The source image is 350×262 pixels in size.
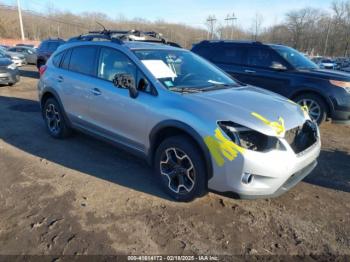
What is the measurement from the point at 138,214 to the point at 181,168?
2.25ft

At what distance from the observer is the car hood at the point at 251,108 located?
323cm

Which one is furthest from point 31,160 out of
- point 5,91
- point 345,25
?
point 345,25

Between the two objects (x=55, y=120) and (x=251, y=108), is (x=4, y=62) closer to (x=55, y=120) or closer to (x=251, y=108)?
(x=55, y=120)

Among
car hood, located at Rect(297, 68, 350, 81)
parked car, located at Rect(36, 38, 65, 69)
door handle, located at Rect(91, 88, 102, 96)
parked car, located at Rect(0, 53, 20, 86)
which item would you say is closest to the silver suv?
door handle, located at Rect(91, 88, 102, 96)

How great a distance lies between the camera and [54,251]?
9.37ft

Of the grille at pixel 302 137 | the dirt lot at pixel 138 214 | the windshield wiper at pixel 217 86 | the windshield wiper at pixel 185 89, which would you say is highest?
the windshield wiper at pixel 185 89

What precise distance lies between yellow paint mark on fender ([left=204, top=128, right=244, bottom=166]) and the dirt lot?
2.38 ft

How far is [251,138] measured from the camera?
10.5 ft

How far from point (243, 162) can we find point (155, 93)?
4.46ft

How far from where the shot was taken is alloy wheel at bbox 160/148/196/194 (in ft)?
11.7

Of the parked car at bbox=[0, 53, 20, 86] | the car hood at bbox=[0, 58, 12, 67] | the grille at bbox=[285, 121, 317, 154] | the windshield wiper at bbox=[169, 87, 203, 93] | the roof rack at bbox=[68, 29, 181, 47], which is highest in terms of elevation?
the roof rack at bbox=[68, 29, 181, 47]

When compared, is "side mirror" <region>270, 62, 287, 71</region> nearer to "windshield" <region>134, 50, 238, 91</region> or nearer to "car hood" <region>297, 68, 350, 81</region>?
"car hood" <region>297, 68, 350, 81</region>

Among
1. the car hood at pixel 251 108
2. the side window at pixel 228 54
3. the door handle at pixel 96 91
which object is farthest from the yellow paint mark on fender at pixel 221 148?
the side window at pixel 228 54

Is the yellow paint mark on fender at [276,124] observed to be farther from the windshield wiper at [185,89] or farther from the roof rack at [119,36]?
the roof rack at [119,36]
